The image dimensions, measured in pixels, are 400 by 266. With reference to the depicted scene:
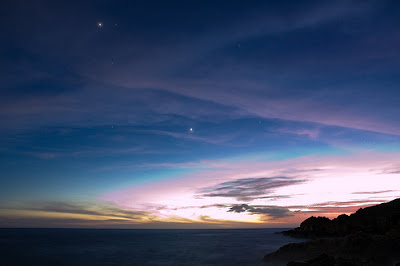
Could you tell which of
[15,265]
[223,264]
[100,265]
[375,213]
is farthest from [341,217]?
[15,265]

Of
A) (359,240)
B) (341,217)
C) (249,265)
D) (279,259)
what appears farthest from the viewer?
(341,217)

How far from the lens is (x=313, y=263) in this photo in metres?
32.3

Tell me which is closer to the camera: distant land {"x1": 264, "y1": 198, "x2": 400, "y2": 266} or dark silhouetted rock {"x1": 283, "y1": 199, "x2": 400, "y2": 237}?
distant land {"x1": 264, "y1": 198, "x2": 400, "y2": 266}

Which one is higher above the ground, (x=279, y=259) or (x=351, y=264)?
(x=351, y=264)

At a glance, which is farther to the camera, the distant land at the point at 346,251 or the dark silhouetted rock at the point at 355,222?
the dark silhouetted rock at the point at 355,222

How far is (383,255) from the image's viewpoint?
35.3 m

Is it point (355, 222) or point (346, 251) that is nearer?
point (346, 251)

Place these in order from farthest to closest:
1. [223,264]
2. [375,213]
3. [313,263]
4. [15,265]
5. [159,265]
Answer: [375,213] < [15,265] < [159,265] < [223,264] < [313,263]

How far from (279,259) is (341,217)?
94.4 m

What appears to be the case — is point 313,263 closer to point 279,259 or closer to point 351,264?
point 351,264

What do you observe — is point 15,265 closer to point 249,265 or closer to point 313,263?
point 249,265

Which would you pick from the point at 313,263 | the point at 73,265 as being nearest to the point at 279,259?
the point at 313,263

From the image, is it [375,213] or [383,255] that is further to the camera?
[375,213]

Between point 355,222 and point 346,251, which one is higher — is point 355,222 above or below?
below
